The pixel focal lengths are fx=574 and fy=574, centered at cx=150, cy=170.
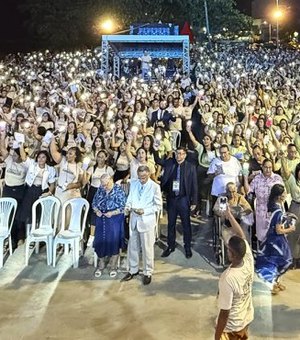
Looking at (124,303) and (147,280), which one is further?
(147,280)

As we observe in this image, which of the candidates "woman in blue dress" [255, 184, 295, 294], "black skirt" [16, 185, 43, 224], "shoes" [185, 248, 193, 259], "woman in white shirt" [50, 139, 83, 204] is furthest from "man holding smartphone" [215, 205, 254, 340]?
"black skirt" [16, 185, 43, 224]

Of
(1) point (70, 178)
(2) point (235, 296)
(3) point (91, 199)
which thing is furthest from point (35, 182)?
(2) point (235, 296)

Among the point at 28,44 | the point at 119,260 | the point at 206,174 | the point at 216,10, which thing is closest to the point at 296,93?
the point at 206,174

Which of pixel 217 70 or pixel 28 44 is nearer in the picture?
pixel 217 70

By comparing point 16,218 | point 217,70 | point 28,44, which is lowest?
point 16,218

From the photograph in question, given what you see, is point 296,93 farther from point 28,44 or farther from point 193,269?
point 28,44

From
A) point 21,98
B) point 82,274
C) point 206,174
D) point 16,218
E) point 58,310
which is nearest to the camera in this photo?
point 58,310

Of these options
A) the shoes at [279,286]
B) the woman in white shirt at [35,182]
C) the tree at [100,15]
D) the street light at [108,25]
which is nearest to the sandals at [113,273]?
the woman in white shirt at [35,182]

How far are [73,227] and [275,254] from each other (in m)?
2.54

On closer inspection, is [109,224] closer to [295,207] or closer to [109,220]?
[109,220]

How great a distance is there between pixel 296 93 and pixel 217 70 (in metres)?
8.60

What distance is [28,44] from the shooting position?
37938 millimetres

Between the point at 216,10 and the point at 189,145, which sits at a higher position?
the point at 216,10

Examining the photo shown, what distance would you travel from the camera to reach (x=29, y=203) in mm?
7535
